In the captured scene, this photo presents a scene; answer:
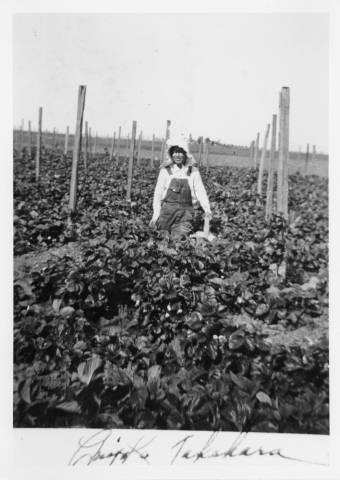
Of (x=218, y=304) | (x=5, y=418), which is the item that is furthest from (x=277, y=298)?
(x=5, y=418)

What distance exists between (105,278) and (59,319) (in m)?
0.34

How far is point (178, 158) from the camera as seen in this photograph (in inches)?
92.4

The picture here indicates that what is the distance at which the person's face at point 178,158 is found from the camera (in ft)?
7.67

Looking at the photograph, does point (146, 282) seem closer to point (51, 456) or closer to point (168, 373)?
point (168, 373)

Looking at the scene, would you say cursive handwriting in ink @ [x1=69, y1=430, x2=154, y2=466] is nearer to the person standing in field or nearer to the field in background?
the person standing in field

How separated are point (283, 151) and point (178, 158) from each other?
25.4 inches

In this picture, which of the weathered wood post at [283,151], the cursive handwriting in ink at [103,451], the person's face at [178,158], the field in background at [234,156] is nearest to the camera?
the cursive handwriting in ink at [103,451]

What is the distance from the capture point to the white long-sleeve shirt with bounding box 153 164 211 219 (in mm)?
2369

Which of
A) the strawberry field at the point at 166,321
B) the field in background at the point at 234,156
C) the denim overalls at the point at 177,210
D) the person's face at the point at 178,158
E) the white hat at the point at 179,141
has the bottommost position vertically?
the strawberry field at the point at 166,321

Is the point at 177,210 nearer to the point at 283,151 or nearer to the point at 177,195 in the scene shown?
the point at 177,195

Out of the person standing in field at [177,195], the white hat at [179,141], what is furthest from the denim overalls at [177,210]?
the white hat at [179,141]

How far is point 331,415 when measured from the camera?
1908 mm

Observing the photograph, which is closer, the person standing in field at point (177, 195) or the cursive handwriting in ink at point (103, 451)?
the cursive handwriting in ink at point (103, 451)
